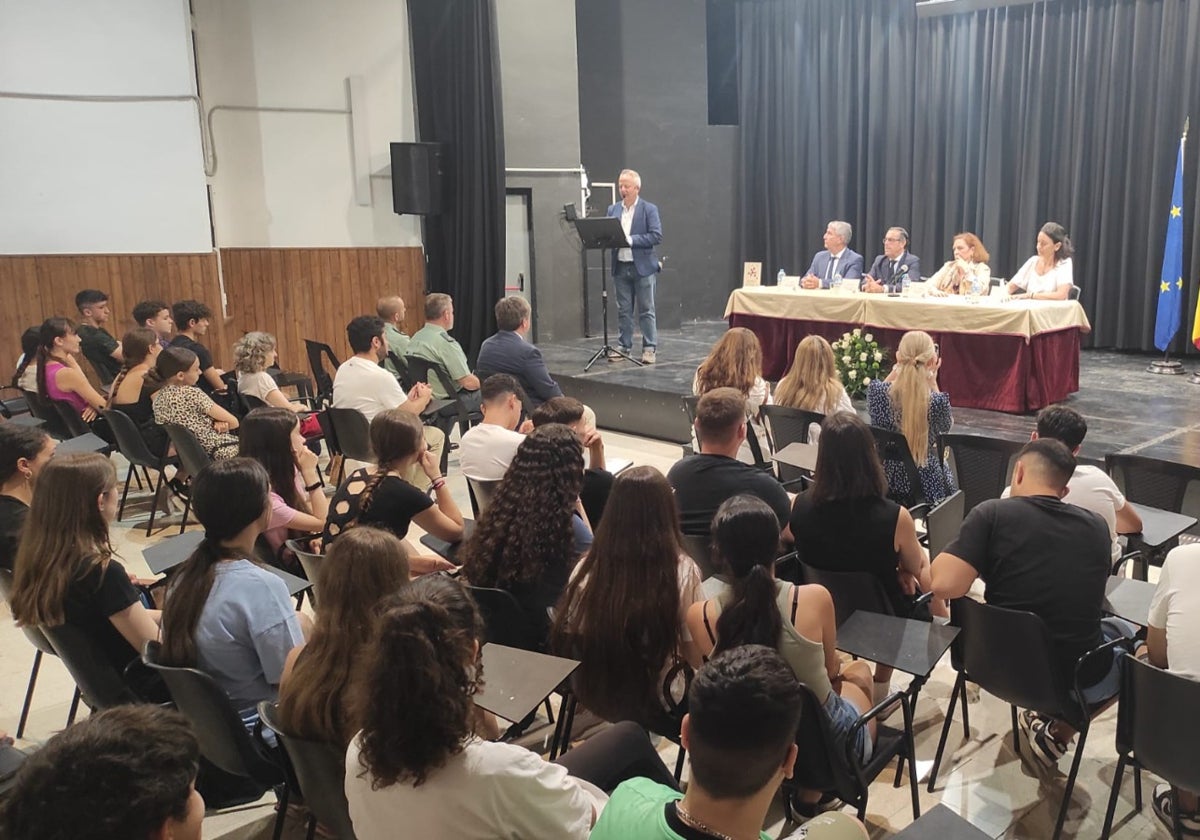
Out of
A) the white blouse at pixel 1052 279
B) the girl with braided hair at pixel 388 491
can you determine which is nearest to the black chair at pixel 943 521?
the girl with braided hair at pixel 388 491

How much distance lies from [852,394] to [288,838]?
5229 mm

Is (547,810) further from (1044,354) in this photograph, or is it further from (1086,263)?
(1086,263)

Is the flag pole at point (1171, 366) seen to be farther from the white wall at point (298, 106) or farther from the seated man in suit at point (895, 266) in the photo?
the white wall at point (298, 106)

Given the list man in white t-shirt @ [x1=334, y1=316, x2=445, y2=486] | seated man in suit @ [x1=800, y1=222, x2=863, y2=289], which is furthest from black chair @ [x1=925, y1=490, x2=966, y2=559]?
seated man in suit @ [x1=800, y1=222, x2=863, y2=289]

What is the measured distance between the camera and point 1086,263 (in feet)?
Answer: 30.4

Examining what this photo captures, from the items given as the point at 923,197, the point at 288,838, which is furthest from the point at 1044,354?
the point at 288,838

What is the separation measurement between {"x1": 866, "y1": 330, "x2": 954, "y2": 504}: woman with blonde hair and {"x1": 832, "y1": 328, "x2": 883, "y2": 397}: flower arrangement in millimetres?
2320

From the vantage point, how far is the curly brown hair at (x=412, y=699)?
5.17ft

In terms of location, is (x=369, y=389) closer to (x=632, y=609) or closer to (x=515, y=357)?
(x=515, y=357)

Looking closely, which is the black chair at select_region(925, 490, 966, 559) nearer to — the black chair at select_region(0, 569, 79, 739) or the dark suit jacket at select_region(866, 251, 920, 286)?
the black chair at select_region(0, 569, 79, 739)

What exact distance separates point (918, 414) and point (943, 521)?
2.65ft

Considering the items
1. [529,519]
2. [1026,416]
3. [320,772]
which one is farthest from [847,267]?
[320,772]

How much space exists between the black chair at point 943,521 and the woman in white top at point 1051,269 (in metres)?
3.91

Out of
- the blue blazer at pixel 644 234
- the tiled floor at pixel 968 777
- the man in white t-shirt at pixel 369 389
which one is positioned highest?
the blue blazer at pixel 644 234
